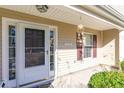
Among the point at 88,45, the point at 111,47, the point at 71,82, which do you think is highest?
the point at 88,45

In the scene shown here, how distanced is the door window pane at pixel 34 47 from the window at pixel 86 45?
338cm

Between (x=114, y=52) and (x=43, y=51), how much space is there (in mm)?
7435

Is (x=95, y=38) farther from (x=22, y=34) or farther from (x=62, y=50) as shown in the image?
(x=22, y=34)

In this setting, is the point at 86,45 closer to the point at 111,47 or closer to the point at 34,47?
the point at 111,47

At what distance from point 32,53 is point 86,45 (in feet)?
18.6

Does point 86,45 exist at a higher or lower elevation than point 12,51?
higher

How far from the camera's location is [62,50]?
356 inches

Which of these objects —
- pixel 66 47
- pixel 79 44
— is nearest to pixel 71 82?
pixel 66 47

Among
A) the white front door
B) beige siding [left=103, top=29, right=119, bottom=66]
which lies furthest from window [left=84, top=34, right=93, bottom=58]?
the white front door

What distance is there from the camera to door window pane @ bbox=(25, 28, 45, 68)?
6871 millimetres

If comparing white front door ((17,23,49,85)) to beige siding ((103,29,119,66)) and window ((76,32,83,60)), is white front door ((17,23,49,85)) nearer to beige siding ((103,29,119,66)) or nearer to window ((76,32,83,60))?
window ((76,32,83,60))

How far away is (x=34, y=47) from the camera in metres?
7.27

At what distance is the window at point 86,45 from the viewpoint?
10.8 metres
